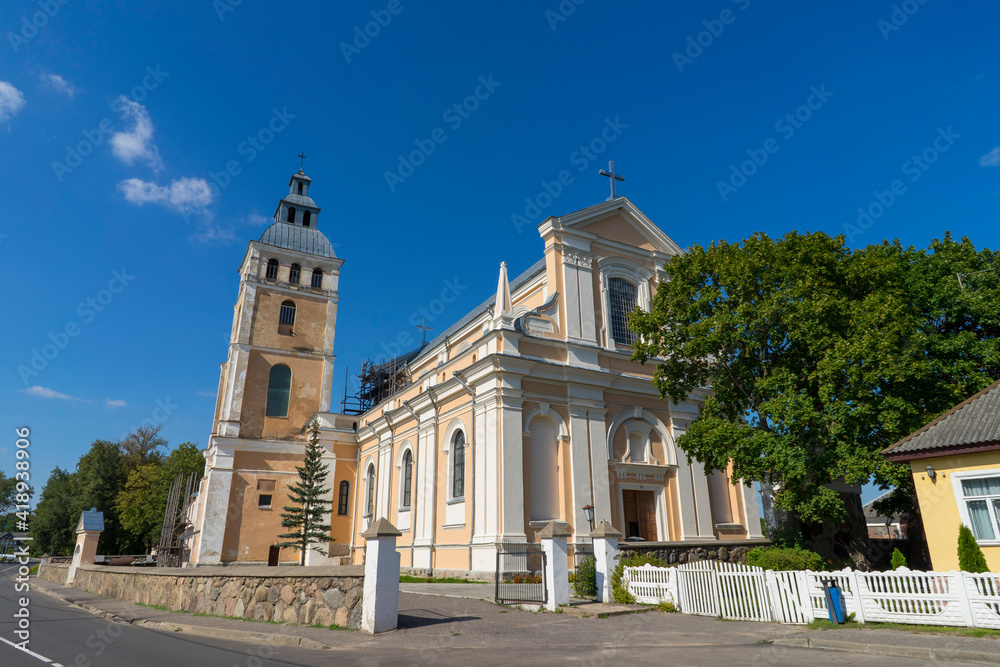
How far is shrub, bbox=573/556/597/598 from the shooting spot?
13.3m

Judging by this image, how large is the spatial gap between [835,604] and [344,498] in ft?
87.3

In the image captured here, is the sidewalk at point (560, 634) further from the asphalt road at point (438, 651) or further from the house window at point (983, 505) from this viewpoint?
the house window at point (983, 505)

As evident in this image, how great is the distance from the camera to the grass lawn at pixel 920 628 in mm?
8672

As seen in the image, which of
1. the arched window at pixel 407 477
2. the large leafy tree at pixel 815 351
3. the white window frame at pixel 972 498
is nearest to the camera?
the white window frame at pixel 972 498

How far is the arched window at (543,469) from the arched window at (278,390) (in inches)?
760

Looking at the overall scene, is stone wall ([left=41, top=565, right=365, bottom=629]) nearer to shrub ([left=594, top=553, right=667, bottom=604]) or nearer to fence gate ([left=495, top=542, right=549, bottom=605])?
fence gate ([left=495, top=542, right=549, bottom=605])

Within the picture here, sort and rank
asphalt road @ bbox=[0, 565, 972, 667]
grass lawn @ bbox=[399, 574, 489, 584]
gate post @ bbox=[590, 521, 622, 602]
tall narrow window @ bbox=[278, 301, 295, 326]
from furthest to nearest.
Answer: tall narrow window @ bbox=[278, 301, 295, 326]
grass lawn @ bbox=[399, 574, 489, 584]
gate post @ bbox=[590, 521, 622, 602]
asphalt road @ bbox=[0, 565, 972, 667]

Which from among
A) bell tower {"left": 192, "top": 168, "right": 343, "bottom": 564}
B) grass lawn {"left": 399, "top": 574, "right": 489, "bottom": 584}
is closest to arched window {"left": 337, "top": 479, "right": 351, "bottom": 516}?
bell tower {"left": 192, "top": 168, "right": 343, "bottom": 564}

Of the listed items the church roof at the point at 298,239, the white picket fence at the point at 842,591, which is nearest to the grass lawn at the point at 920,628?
the white picket fence at the point at 842,591

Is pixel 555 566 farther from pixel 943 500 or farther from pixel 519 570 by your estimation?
pixel 943 500

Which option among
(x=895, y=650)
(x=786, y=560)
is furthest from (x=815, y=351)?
(x=895, y=650)

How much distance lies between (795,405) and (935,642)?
20.1 feet

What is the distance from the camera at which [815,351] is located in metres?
14.0

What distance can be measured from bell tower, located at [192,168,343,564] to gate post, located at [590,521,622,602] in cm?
2288
